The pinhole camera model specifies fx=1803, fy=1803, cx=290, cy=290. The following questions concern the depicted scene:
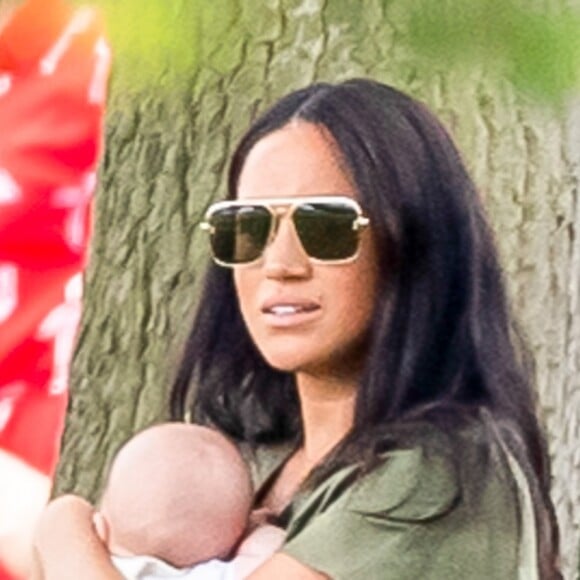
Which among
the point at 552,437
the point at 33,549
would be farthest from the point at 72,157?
the point at 552,437

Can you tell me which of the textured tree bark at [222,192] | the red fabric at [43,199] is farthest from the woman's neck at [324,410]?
the red fabric at [43,199]

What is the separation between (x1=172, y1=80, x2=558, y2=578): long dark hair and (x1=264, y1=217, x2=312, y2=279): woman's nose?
0.05m

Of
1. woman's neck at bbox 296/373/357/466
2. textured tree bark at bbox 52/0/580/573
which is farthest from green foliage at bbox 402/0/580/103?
woman's neck at bbox 296/373/357/466

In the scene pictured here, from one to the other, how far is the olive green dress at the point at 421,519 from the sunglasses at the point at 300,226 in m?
0.14

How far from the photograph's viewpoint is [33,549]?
1.35 metres

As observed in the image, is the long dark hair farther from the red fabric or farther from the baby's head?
the red fabric

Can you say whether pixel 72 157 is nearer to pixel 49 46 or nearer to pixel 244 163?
pixel 49 46

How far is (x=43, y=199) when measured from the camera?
56.7 inches

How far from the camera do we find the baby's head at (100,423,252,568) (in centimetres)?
121

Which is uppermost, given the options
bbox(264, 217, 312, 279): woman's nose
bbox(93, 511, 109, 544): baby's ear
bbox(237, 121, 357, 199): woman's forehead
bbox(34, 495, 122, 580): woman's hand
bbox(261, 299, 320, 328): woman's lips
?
bbox(237, 121, 357, 199): woman's forehead

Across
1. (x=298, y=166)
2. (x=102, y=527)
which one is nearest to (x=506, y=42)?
(x=298, y=166)

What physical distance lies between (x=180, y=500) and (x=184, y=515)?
0.03ft

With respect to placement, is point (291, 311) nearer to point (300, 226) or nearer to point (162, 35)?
point (300, 226)

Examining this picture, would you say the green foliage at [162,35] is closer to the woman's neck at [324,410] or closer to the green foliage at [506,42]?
the green foliage at [506,42]
